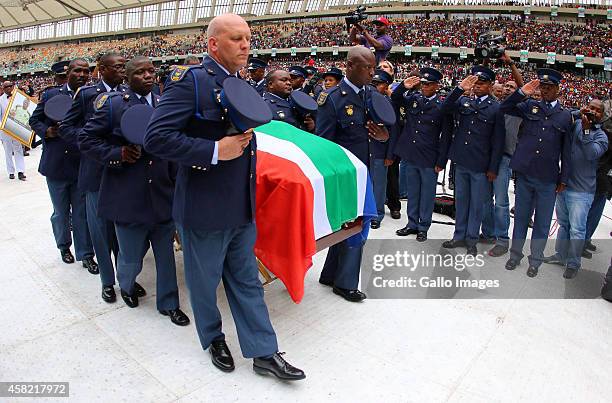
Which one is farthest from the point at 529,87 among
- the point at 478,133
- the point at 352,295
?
the point at 352,295

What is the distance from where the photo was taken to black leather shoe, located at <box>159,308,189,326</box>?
2.82 metres

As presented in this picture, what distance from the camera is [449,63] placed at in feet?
107

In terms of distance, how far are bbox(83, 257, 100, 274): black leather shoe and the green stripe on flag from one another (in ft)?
5.80

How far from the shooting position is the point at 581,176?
383cm

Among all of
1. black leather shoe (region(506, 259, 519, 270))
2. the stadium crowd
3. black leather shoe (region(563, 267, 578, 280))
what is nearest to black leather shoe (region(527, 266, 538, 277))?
black leather shoe (region(506, 259, 519, 270))

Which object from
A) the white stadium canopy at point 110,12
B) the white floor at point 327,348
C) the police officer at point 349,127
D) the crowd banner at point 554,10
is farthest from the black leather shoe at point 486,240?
the white stadium canopy at point 110,12

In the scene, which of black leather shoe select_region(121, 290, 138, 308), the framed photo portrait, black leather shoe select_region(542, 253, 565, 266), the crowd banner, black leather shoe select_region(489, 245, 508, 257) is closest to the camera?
black leather shoe select_region(121, 290, 138, 308)

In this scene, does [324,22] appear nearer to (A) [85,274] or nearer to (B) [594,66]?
(B) [594,66]

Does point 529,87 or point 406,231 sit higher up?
point 529,87

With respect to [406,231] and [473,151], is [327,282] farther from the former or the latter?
[473,151]

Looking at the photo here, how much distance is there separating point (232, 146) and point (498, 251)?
10.5ft

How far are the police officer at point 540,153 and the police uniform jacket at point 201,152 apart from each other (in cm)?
267

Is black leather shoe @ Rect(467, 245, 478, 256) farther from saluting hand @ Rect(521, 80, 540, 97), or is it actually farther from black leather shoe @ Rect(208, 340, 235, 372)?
black leather shoe @ Rect(208, 340, 235, 372)

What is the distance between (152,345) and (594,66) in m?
31.9
